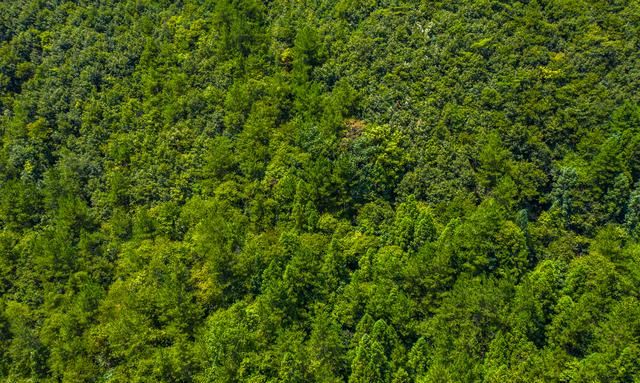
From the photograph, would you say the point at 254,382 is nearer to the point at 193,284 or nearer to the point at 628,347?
the point at 193,284

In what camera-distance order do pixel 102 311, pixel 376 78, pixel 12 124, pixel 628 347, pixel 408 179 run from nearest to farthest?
pixel 628 347, pixel 102 311, pixel 408 179, pixel 376 78, pixel 12 124

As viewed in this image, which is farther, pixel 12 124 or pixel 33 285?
pixel 12 124

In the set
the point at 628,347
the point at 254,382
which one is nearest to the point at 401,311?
the point at 254,382

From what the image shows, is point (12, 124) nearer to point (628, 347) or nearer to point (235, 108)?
point (235, 108)

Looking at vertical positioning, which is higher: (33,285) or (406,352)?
(406,352)

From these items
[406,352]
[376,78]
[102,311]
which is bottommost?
[102,311]

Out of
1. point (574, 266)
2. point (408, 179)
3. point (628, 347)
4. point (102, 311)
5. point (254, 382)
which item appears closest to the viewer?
point (628, 347)

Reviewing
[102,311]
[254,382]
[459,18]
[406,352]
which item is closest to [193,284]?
[102,311]
